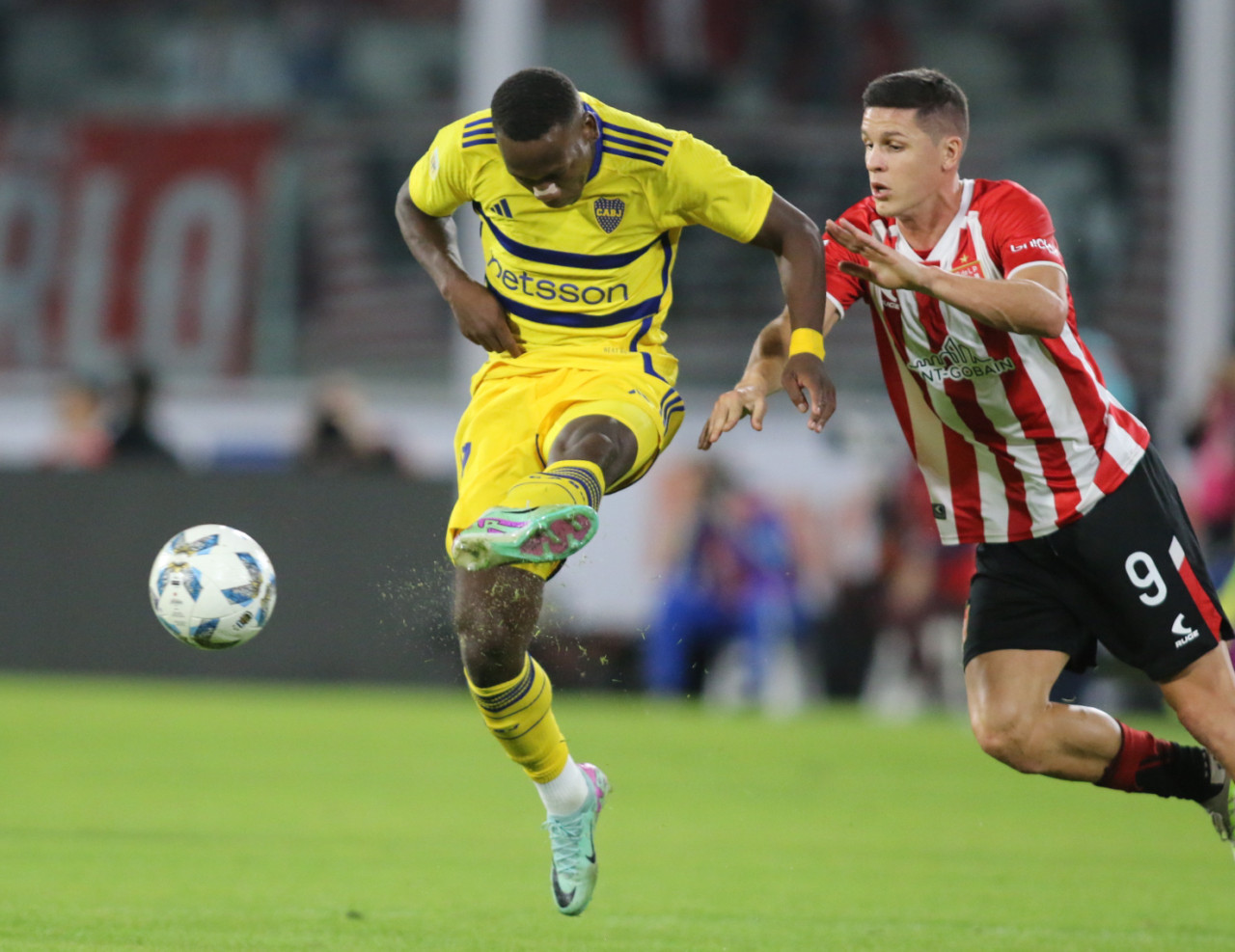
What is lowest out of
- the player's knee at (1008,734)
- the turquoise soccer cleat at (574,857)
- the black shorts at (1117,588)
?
the turquoise soccer cleat at (574,857)

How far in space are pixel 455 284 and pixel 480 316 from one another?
0.44ft

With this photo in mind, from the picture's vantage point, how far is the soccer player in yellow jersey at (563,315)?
4.90 metres

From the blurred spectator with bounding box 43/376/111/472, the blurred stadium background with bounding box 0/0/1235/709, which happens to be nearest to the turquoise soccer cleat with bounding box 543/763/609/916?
the blurred stadium background with bounding box 0/0/1235/709

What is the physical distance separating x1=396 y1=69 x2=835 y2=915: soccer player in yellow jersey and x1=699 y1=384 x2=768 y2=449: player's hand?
11 cm

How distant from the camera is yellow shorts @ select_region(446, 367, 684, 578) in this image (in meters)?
5.10

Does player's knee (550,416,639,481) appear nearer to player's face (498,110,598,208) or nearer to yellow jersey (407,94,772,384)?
yellow jersey (407,94,772,384)

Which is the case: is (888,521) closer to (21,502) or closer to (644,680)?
(644,680)

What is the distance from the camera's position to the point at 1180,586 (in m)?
4.84

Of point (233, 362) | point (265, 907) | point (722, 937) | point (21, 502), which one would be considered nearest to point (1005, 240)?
point (722, 937)

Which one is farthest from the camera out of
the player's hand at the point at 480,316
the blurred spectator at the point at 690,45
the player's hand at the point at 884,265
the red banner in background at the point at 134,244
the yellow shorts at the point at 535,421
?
the blurred spectator at the point at 690,45

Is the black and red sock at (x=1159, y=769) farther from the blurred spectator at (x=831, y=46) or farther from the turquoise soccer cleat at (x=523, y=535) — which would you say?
the blurred spectator at (x=831, y=46)

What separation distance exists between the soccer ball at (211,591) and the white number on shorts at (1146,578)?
2385mm

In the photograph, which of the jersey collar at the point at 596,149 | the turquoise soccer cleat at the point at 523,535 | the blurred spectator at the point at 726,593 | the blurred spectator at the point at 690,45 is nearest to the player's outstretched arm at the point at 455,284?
the jersey collar at the point at 596,149

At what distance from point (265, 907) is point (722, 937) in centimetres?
134
